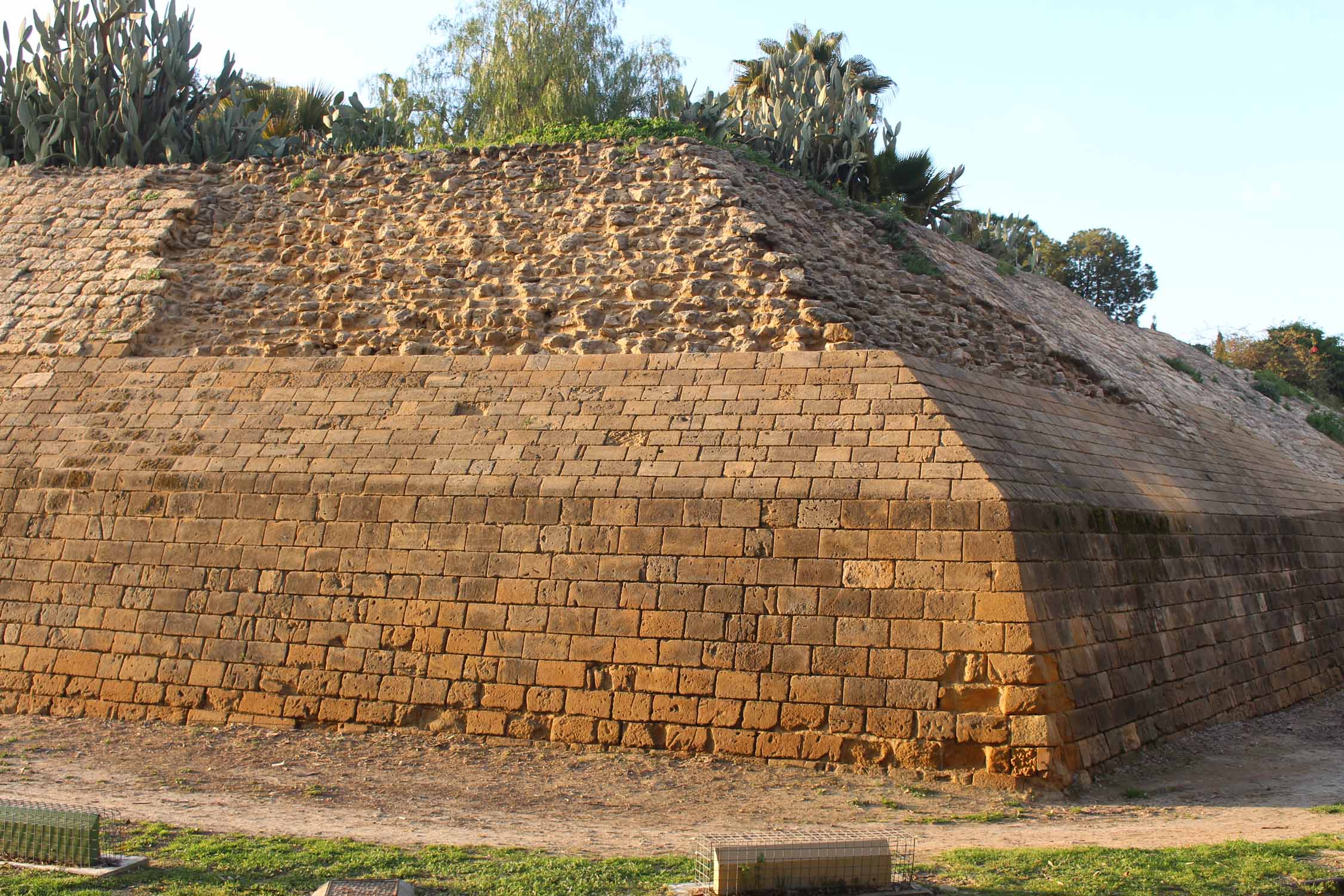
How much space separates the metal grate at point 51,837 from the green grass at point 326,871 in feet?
0.52

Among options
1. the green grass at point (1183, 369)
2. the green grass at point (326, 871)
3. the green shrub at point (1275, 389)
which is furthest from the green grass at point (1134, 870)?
the green shrub at point (1275, 389)

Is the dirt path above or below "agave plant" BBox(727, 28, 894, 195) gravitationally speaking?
below

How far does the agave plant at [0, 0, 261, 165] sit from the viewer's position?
15414 mm

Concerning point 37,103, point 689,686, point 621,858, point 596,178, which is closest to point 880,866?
point 621,858

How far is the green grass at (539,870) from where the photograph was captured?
5.38 meters

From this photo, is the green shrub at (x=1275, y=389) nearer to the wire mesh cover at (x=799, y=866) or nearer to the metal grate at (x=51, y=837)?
the wire mesh cover at (x=799, y=866)

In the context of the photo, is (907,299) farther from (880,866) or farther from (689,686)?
(880,866)

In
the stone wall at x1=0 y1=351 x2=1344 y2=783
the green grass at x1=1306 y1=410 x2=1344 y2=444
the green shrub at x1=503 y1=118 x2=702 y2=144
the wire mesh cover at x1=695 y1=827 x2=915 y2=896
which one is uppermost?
the green shrub at x1=503 y1=118 x2=702 y2=144

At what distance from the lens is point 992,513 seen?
830 centimetres

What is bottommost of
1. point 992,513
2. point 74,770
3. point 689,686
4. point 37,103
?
point 74,770

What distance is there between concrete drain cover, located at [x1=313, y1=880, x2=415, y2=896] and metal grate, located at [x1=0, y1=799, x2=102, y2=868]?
1240mm

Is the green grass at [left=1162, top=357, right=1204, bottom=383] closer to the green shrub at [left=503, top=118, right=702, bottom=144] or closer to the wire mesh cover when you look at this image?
the green shrub at [left=503, top=118, right=702, bottom=144]

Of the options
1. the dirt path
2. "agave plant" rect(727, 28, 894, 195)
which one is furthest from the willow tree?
the dirt path

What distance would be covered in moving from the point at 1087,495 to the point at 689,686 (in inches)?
150
